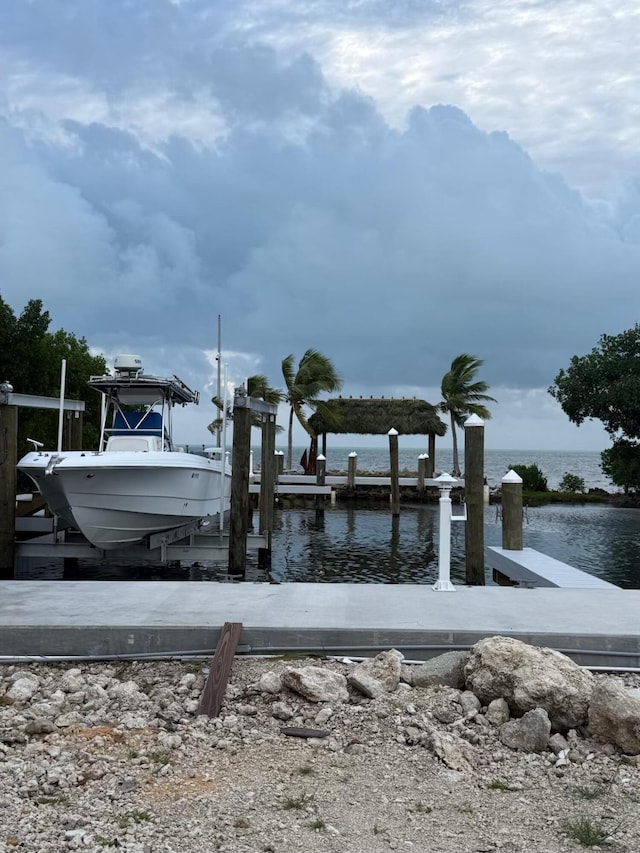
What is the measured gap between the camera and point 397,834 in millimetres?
3719

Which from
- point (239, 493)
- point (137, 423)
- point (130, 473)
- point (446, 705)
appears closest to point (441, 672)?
point (446, 705)

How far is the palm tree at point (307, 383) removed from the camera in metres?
36.2

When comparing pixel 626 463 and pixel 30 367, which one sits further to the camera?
pixel 626 463

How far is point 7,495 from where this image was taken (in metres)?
11.5

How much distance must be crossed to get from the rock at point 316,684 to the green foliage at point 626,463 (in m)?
31.1

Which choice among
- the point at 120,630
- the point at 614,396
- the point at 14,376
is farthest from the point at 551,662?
the point at 614,396

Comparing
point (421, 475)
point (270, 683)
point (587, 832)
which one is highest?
point (421, 475)

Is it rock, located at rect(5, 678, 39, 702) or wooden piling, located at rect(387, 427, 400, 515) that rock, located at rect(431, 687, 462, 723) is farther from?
wooden piling, located at rect(387, 427, 400, 515)

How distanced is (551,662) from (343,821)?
2109mm

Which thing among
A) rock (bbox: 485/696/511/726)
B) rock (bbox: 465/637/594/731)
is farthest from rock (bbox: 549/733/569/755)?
rock (bbox: 485/696/511/726)

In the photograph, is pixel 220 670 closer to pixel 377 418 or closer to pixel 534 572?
pixel 534 572

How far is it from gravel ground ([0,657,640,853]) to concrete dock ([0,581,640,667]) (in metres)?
0.45

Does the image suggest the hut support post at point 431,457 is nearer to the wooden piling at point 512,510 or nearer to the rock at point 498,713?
the wooden piling at point 512,510

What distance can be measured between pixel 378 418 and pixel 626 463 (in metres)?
12.0
